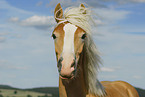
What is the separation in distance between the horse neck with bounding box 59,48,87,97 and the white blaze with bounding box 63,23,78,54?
0.38 meters

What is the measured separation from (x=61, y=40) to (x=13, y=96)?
488 inches

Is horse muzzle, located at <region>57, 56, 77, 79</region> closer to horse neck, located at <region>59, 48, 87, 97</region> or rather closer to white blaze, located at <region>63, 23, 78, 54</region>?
white blaze, located at <region>63, 23, 78, 54</region>

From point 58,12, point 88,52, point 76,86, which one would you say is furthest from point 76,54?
point 58,12

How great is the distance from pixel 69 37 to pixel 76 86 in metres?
1.00

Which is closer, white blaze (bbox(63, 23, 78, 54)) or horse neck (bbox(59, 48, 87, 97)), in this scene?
white blaze (bbox(63, 23, 78, 54))

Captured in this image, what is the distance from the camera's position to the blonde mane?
4.25 m

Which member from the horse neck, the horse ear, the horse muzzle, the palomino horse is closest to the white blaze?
the palomino horse

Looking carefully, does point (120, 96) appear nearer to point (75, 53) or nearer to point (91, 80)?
point (91, 80)

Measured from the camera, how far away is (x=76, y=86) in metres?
4.11

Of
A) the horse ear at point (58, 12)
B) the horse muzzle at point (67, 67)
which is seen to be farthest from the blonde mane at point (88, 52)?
the horse muzzle at point (67, 67)

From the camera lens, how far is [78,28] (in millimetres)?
4090

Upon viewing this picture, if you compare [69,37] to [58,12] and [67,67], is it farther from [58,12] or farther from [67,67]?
[58,12]

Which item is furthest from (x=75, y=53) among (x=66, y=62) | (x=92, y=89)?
(x=92, y=89)

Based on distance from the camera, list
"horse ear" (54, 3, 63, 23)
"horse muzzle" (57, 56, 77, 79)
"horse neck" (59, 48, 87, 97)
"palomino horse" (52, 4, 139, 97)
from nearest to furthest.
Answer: "horse muzzle" (57, 56, 77, 79) → "palomino horse" (52, 4, 139, 97) → "horse neck" (59, 48, 87, 97) → "horse ear" (54, 3, 63, 23)
